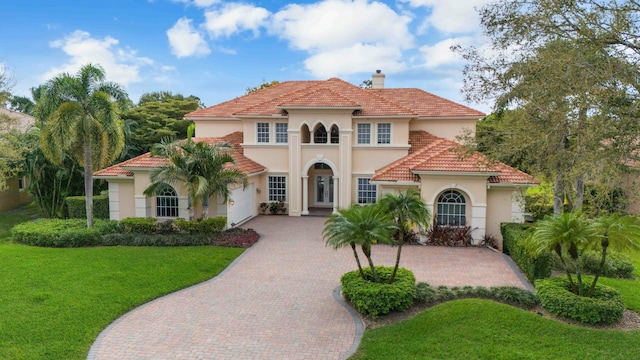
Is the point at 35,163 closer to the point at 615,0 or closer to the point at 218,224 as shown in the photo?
the point at 218,224

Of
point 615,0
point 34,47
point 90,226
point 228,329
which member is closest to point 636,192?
point 615,0

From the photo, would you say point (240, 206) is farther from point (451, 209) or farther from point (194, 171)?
point (451, 209)

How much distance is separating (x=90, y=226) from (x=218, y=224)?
6715 millimetres

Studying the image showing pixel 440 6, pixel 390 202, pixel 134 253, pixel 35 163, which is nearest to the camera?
pixel 390 202

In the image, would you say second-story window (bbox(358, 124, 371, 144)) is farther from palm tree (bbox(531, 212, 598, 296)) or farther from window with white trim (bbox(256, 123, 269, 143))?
palm tree (bbox(531, 212, 598, 296))

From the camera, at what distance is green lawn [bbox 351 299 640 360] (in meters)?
9.09

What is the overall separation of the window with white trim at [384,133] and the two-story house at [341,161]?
65 millimetres

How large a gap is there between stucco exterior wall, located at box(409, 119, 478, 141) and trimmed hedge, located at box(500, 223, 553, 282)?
10.6m

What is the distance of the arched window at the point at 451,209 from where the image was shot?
67.3 ft

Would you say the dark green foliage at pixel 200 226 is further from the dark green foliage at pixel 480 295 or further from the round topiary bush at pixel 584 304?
the round topiary bush at pixel 584 304

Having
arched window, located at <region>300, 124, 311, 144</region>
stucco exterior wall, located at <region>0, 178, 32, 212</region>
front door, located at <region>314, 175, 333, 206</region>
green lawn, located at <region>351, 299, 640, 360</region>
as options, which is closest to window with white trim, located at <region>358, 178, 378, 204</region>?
front door, located at <region>314, 175, 333, 206</region>

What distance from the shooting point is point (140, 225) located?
20.8 metres

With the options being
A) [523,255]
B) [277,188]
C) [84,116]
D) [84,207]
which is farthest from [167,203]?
[523,255]

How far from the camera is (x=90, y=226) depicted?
2123 centimetres
